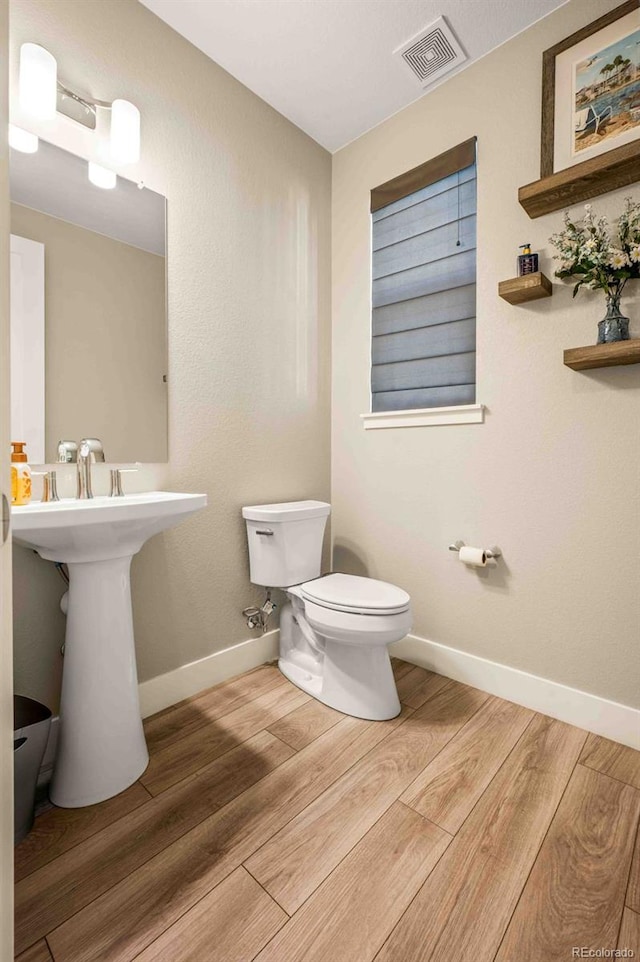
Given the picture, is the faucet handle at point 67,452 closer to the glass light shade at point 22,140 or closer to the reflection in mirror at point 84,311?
the reflection in mirror at point 84,311

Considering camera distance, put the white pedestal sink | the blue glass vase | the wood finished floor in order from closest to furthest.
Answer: the wood finished floor < the white pedestal sink < the blue glass vase

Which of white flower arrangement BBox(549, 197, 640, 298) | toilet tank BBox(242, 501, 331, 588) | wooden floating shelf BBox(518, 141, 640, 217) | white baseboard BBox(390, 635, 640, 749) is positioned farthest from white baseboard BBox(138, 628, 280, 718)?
wooden floating shelf BBox(518, 141, 640, 217)

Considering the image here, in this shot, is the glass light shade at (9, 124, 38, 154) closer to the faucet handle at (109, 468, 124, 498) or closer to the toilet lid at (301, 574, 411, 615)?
the faucet handle at (109, 468, 124, 498)

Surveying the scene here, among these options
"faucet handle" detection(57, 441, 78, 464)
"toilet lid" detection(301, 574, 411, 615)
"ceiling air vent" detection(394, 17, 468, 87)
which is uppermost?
"ceiling air vent" detection(394, 17, 468, 87)

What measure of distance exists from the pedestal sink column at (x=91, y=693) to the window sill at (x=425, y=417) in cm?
137

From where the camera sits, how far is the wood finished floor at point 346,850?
91 cm

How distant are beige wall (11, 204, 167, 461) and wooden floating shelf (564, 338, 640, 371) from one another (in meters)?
1.47

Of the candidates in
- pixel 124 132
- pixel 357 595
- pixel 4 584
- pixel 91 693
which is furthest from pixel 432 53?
pixel 91 693

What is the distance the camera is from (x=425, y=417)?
2020mm

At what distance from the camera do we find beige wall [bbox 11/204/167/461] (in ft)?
4.65

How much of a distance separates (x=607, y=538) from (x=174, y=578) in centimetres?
160

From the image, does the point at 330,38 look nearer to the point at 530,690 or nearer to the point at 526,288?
the point at 526,288

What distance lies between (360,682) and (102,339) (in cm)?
154

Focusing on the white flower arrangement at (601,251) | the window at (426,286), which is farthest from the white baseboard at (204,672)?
the white flower arrangement at (601,251)
